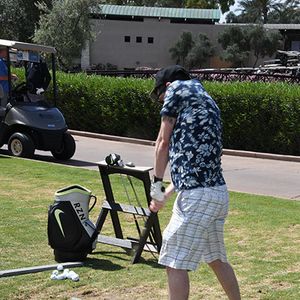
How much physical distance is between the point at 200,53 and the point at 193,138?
46.9m

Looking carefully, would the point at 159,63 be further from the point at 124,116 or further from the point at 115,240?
the point at 115,240

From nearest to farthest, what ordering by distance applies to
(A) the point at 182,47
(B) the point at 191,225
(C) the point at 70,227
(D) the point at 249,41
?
(B) the point at 191,225 < (C) the point at 70,227 < (A) the point at 182,47 < (D) the point at 249,41

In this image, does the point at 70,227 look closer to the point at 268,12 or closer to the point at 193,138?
the point at 193,138

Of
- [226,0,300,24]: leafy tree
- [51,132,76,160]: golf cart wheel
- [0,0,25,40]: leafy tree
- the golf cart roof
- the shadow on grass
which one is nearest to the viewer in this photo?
the shadow on grass

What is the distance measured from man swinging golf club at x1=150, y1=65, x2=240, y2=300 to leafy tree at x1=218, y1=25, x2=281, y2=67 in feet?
156

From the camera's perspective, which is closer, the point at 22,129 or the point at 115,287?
the point at 115,287

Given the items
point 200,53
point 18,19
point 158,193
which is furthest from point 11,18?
point 158,193

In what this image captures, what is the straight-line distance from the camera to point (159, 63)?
169 ft

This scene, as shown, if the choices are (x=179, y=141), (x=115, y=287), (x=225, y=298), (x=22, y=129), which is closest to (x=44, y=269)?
(x=115, y=287)

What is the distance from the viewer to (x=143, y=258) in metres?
5.75

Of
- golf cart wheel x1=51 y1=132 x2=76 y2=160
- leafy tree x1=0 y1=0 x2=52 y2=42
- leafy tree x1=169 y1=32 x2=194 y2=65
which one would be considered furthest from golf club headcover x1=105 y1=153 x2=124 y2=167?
leafy tree x1=169 y1=32 x2=194 y2=65

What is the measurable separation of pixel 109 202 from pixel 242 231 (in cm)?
166

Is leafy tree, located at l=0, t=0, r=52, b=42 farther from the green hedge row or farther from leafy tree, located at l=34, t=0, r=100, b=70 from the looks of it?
the green hedge row

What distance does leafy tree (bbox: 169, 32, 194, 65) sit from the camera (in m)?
50.3
